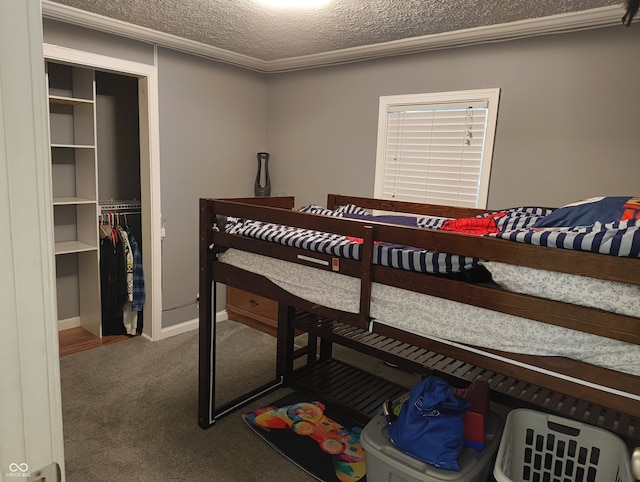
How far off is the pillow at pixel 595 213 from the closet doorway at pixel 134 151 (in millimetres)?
2745

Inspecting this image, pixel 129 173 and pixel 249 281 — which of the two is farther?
pixel 129 173

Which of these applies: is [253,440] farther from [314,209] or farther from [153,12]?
[153,12]

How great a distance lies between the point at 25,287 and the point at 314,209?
6.75ft

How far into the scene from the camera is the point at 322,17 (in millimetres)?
2549

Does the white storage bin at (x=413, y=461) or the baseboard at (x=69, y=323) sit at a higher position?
the white storage bin at (x=413, y=461)

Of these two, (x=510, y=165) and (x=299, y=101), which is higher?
(x=299, y=101)

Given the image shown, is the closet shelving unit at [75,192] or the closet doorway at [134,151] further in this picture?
the closet shelving unit at [75,192]

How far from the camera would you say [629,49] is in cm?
234

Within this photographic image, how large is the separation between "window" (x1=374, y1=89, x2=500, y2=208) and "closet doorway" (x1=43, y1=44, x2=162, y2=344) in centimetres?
172

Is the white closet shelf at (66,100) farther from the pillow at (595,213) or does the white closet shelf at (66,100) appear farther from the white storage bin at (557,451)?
the white storage bin at (557,451)

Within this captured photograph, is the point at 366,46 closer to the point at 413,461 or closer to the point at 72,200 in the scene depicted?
the point at 72,200

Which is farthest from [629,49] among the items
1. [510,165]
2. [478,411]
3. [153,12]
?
[153,12]

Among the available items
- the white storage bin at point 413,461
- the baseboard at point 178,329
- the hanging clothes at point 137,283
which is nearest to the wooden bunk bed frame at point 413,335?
the white storage bin at point 413,461

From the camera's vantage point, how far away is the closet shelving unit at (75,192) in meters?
3.29
